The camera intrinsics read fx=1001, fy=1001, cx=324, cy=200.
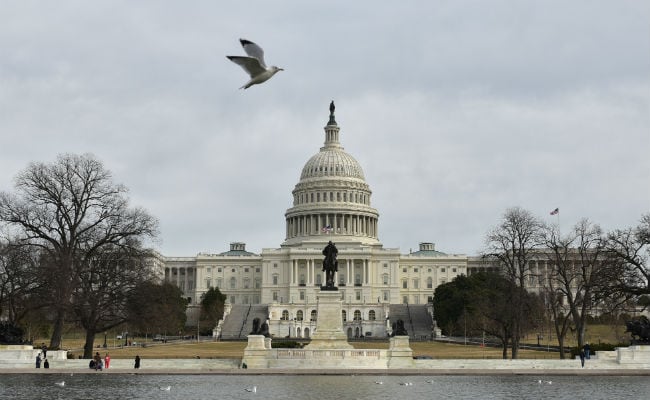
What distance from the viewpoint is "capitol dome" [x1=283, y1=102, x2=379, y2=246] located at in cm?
18488

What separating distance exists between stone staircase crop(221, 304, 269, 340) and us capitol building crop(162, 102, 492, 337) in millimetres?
19088

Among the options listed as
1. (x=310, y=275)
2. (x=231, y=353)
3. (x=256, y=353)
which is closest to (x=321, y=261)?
(x=310, y=275)

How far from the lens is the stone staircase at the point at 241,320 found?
130125 mm

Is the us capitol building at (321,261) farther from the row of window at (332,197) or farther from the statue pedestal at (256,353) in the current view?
the statue pedestal at (256,353)

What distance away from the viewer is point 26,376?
155 feet

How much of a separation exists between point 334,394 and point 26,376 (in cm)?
1838

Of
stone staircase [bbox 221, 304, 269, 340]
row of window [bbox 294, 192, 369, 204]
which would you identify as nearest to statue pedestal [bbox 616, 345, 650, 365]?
stone staircase [bbox 221, 304, 269, 340]

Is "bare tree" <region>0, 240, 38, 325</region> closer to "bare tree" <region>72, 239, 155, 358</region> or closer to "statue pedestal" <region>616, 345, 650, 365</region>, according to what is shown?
"bare tree" <region>72, 239, 155, 358</region>

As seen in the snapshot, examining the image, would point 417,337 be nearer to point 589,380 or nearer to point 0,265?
point 0,265

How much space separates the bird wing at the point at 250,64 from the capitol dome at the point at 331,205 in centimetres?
15883

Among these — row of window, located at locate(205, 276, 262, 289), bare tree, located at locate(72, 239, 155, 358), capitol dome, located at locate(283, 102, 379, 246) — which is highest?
capitol dome, located at locate(283, 102, 379, 246)

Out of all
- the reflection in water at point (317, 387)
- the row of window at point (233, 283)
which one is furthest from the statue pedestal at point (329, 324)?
the row of window at point (233, 283)

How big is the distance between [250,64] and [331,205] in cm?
16169

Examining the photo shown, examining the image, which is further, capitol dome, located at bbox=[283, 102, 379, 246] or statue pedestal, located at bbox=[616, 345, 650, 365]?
capitol dome, located at bbox=[283, 102, 379, 246]
